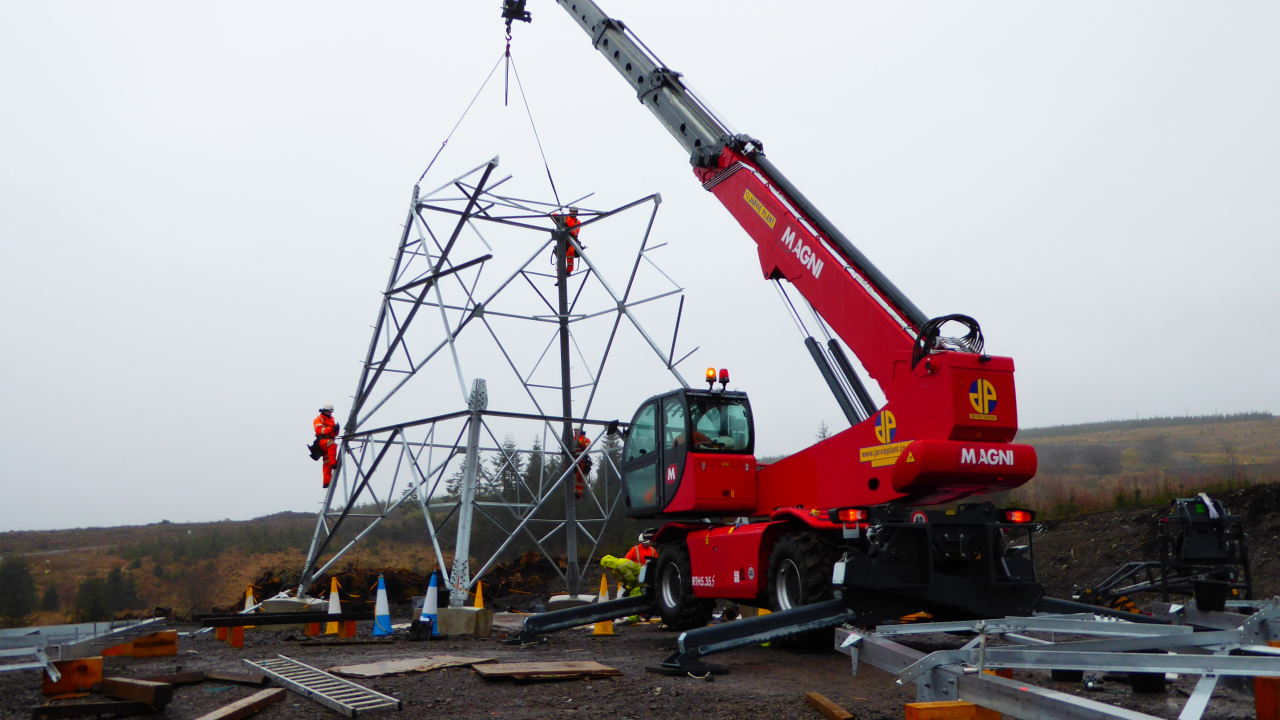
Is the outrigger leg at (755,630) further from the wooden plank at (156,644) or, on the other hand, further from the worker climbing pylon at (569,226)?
the worker climbing pylon at (569,226)

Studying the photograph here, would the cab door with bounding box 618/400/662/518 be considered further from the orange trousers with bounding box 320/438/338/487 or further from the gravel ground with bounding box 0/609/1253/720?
the orange trousers with bounding box 320/438/338/487

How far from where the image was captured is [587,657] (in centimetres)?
916

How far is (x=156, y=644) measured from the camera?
31.3ft

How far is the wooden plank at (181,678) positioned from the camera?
23.0 ft

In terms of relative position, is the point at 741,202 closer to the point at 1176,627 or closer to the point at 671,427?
the point at 671,427

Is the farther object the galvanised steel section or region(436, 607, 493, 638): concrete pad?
region(436, 607, 493, 638): concrete pad

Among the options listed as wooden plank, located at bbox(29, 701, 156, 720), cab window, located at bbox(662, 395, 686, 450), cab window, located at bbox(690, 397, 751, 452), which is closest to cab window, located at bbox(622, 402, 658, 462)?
cab window, located at bbox(662, 395, 686, 450)

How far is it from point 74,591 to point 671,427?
14.3 metres

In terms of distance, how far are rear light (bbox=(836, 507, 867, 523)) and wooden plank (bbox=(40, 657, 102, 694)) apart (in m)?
5.96

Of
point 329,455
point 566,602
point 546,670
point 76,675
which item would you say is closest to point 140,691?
point 76,675

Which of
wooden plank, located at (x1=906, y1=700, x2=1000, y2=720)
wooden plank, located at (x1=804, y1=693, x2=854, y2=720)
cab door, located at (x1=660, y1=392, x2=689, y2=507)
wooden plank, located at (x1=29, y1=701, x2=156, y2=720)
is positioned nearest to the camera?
wooden plank, located at (x1=906, y1=700, x2=1000, y2=720)

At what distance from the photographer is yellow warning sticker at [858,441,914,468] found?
7.65 meters

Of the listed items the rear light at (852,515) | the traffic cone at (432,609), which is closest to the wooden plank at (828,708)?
the rear light at (852,515)

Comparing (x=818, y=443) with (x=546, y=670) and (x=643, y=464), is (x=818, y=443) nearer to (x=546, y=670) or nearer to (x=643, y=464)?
(x=643, y=464)
